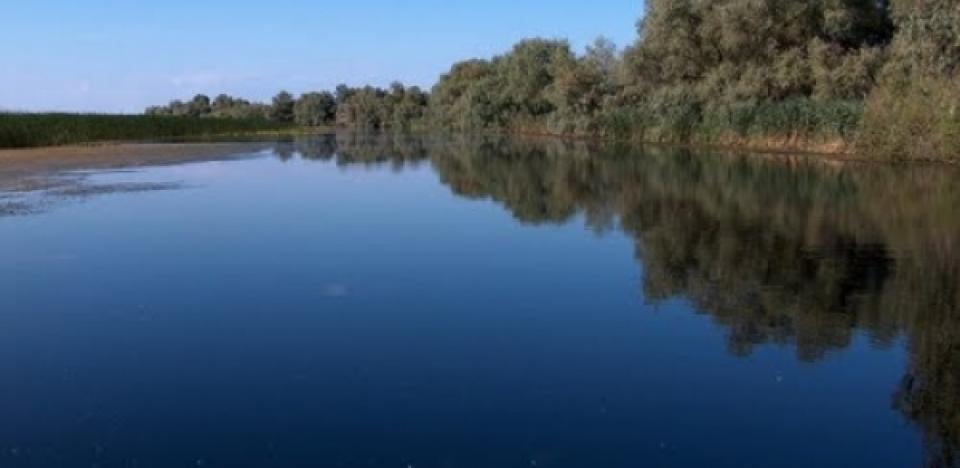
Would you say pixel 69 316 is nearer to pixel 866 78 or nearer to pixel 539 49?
pixel 866 78

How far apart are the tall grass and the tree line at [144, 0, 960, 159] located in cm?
3547

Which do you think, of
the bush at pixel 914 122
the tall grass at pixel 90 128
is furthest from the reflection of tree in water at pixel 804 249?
the tall grass at pixel 90 128

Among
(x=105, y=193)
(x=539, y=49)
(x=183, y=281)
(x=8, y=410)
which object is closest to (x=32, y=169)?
(x=105, y=193)

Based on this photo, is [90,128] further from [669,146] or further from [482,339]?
[482,339]

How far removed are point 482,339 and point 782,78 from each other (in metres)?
44.7

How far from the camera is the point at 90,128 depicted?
6681 centimetres

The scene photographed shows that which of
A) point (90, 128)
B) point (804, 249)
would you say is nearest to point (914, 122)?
point (804, 249)

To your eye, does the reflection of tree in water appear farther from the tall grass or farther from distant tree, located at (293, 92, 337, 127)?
distant tree, located at (293, 92, 337, 127)

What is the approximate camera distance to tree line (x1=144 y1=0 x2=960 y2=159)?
116ft

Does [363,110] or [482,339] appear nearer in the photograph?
[482,339]

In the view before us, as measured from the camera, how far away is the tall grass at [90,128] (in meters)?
56.0

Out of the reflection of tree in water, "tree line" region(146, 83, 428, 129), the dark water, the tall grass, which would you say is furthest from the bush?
"tree line" region(146, 83, 428, 129)

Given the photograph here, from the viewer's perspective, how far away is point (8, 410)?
7445 millimetres

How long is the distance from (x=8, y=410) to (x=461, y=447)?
3617 mm
